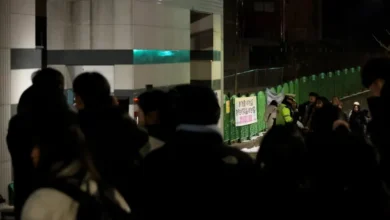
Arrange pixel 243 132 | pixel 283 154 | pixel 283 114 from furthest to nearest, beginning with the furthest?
pixel 243 132 < pixel 283 114 < pixel 283 154

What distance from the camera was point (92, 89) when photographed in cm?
450

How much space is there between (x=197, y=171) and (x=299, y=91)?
2496 cm

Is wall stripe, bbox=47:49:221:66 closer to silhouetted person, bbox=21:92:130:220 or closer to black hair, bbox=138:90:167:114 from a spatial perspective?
black hair, bbox=138:90:167:114

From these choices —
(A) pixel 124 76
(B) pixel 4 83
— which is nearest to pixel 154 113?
(B) pixel 4 83

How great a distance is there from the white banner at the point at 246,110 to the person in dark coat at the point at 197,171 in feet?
53.4

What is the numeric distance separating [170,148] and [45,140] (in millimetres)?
671

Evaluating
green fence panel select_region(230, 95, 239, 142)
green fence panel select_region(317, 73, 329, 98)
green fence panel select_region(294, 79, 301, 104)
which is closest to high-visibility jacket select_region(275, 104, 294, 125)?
green fence panel select_region(230, 95, 239, 142)

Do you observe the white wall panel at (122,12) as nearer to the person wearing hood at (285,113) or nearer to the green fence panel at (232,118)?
the person wearing hood at (285,113)

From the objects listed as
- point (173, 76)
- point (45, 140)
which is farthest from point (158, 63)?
point (45, 140)

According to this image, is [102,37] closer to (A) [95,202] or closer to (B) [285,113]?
(B) [285,113]

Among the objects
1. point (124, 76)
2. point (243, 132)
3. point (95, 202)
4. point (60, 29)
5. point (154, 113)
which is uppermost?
point (60, 29)

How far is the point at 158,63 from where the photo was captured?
14.6m

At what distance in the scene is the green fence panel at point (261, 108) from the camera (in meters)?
21.3

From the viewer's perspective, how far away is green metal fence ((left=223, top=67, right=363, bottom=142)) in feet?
63.2
